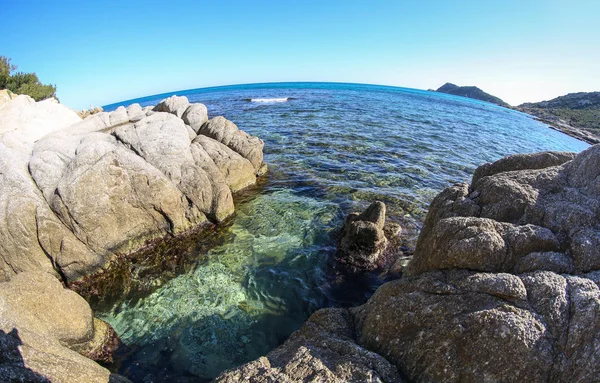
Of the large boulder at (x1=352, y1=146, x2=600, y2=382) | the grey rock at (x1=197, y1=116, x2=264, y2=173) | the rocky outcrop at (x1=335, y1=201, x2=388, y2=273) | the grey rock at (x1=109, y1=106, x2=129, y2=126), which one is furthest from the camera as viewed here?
the grey rock at (x1=197, y1=116, x2=264, y2=173)

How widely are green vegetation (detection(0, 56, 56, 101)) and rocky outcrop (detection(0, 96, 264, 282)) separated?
76.9 feet

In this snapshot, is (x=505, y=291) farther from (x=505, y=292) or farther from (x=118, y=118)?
(x=118, y=118)


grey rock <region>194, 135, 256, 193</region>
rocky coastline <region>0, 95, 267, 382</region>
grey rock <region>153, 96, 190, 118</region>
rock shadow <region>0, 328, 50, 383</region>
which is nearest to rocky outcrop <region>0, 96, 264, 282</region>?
rocky coastline <region>0, 95, 267, 382</region>

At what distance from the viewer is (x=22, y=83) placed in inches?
1341

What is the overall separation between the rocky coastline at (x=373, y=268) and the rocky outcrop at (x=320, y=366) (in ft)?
0.08

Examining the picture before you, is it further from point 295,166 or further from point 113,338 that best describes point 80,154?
point 295,166

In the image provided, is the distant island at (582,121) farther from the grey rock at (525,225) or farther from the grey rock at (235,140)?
the grey rock at (525,225)

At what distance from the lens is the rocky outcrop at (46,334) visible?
183 inches

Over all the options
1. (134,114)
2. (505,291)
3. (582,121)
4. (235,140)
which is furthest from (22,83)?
(582,121)

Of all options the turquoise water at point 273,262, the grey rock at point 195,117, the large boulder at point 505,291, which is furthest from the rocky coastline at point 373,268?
the grey rock at point 195,117

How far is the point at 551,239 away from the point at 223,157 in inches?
570

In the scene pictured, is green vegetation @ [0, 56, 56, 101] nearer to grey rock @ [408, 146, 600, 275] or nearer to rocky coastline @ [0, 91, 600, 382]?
rocky coastline @ [0, 91, 600, 382]

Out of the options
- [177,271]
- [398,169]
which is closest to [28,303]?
[177,271]

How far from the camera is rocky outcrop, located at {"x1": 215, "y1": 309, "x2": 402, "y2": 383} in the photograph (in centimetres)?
460
